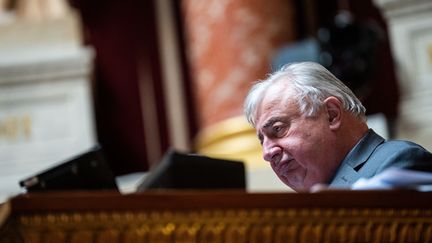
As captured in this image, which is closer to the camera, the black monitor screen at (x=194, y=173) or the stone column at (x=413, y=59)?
the black monitor screen at (x=194, y=173)

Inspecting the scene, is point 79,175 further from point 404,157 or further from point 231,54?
point 231,54

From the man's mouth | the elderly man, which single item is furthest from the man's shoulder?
the man's mouth

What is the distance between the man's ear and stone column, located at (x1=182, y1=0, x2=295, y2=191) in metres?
3.57

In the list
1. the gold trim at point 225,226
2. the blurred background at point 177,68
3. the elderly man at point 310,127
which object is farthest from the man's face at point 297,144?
the blurred background at point 177,68

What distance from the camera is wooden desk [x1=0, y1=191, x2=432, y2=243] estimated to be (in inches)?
75.8

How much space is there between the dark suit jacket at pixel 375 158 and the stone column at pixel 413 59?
3529 mm

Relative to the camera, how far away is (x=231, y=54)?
6469mm

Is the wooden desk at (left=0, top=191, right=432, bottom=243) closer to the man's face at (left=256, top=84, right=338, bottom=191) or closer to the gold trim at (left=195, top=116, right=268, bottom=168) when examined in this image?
the man's face at (left=256, top=84, right=338, bottom=191)

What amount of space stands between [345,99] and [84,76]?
448 centimetres

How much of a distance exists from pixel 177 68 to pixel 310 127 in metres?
5.09

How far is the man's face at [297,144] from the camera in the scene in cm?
263

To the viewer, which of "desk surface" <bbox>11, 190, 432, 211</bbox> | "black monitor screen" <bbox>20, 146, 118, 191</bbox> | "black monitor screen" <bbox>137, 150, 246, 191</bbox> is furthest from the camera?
"black monitor screen" <bbox>137, 150, 246, 191</bbox>

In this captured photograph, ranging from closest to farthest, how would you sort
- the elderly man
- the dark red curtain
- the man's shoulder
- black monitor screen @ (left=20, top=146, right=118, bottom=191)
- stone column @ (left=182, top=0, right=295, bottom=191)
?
1. the man's shoulder
2. the elderly man
3. black monitor screen @ (left=20, top=146, right=118, bottom=191)
4. stone column @ (left=182, top=0, right=295, bottom=191)
5. the dark red curtain

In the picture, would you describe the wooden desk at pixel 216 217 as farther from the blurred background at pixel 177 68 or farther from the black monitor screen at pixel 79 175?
the blurred background at pixel 177 68
